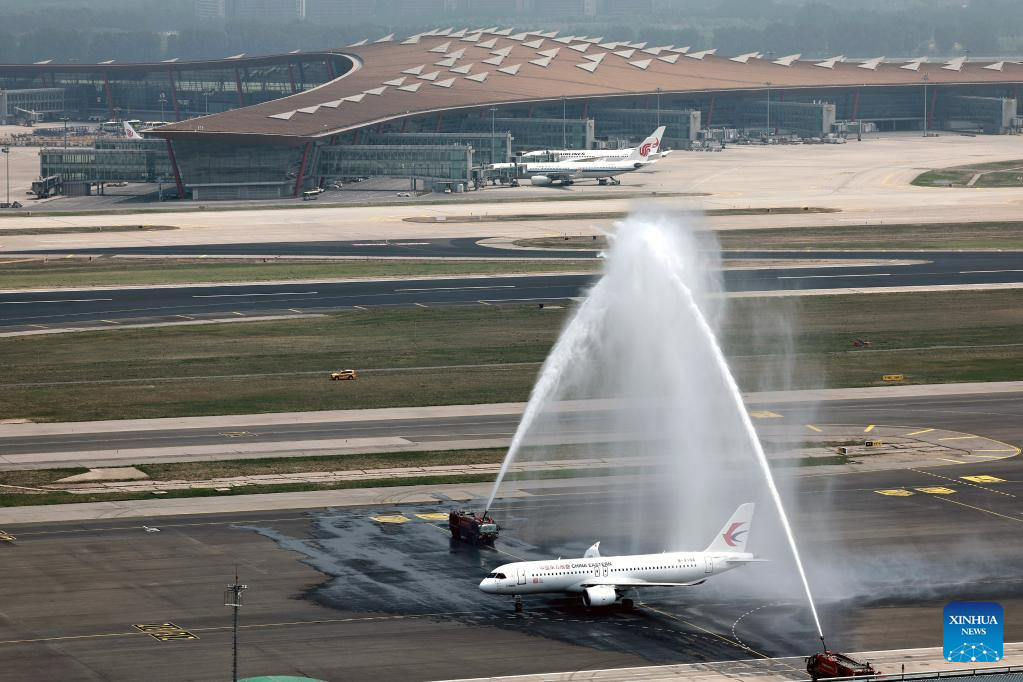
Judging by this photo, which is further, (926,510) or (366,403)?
(366,403)

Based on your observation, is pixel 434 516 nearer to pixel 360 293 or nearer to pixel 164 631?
pixel 164 631

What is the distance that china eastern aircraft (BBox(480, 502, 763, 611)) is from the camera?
7012 cm

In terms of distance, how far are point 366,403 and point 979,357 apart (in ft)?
166

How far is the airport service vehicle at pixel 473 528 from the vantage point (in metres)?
80.8

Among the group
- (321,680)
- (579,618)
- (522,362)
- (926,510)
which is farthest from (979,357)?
(321,680)

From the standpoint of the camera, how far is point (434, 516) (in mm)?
87188

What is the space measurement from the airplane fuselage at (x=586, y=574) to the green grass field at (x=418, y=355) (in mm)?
45761

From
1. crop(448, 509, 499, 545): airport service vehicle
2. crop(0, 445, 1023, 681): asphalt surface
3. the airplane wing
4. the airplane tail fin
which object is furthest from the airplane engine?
crop(448, 509, 499, 545): airport service vehicle

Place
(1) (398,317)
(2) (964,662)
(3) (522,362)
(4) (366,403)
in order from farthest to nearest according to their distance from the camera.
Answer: (1) (398,317) < (3) (522,362) < (4) (366,403) < (2) (964,662)

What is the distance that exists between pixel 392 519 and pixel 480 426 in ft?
75.0

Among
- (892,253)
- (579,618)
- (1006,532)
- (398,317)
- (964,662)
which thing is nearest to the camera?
(964,662)

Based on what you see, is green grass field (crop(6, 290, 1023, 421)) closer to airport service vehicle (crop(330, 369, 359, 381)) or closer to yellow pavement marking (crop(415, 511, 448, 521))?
airport service vehicle (crop(330, 369, 359, 381))

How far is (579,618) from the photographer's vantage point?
7006 cm

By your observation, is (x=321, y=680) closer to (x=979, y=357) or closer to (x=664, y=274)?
(x=664, y=274)
